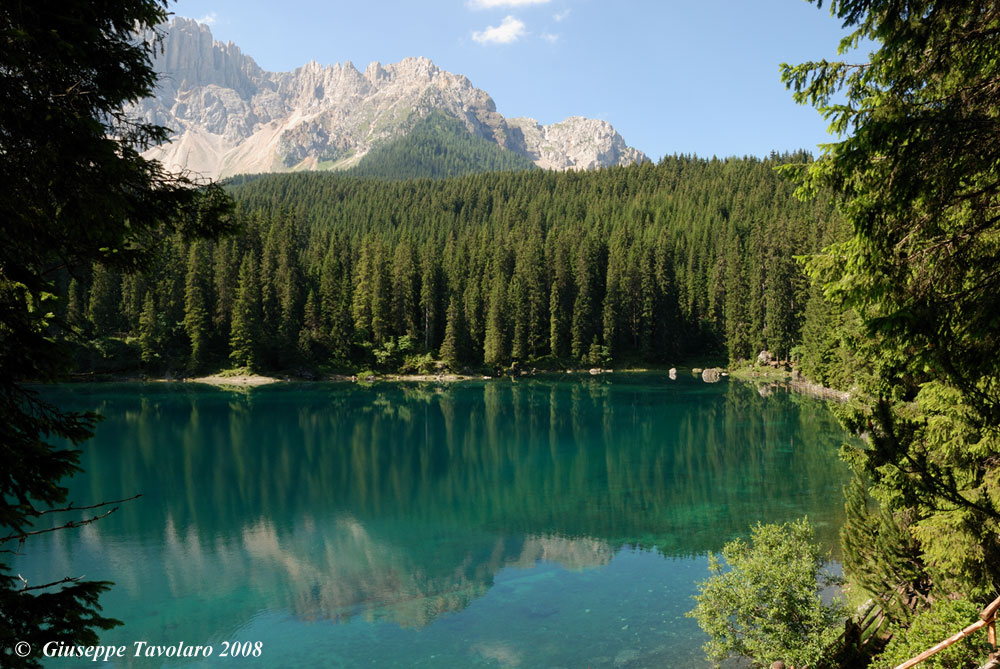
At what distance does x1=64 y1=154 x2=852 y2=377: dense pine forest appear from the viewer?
76.5 meters

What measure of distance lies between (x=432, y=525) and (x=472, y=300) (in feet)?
209

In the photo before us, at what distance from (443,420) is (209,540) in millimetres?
29081

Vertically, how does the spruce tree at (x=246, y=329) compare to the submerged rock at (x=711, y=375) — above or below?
above

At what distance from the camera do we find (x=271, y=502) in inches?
1245

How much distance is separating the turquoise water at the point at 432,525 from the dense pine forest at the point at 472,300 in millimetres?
22673

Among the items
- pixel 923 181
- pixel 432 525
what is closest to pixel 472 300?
pixel 432 525

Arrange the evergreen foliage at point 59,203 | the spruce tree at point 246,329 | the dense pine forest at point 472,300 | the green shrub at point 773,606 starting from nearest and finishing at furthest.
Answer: the evergreen foliage at point 59,203, the green shrub at point 773,606, the spruce tree at point 246,329, the dense pine forest at point 472,300

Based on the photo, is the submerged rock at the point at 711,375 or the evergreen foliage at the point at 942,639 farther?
the submerged rock at the point at 711,375

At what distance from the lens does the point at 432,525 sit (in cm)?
2820

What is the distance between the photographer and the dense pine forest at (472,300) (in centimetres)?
7650

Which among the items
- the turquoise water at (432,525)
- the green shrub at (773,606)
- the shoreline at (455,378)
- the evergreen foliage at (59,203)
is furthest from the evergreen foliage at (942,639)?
the shoreline at (455,378)

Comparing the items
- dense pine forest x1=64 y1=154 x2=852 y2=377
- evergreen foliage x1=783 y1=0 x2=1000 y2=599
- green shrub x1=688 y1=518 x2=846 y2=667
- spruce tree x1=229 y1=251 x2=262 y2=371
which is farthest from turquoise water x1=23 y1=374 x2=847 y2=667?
dense pine forest x1=64 y1=154 x2=852 y2=377

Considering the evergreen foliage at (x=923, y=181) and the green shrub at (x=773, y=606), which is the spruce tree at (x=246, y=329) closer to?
the green shrub at (x=773, y=606)

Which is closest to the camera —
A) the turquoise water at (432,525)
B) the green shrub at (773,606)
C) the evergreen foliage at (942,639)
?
the evergreen foliage at (942,639)
